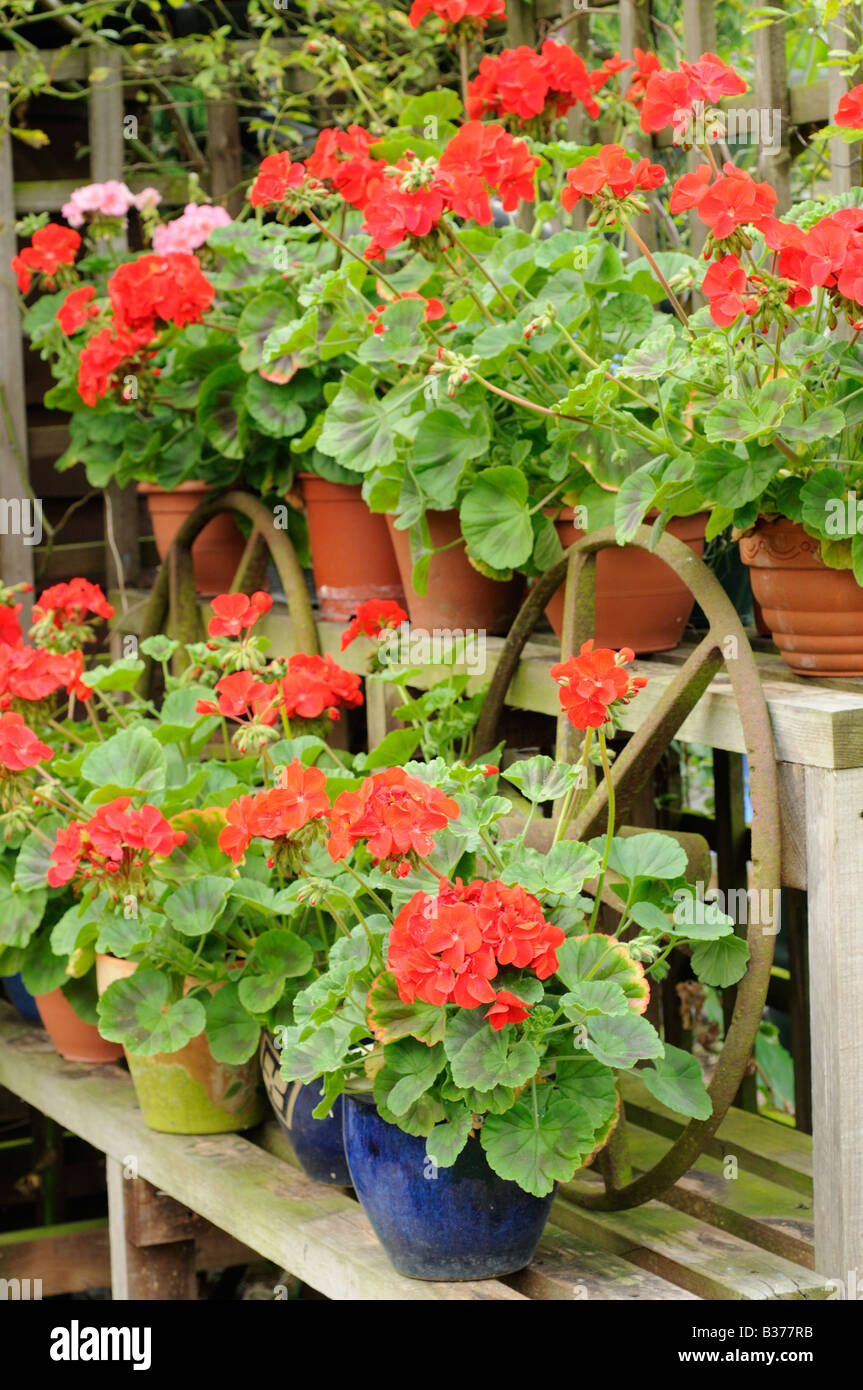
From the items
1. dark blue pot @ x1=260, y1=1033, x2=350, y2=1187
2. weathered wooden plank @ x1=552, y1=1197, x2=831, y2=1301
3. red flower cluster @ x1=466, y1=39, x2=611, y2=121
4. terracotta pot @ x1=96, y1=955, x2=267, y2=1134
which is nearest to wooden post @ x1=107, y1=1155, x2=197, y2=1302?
terracotta pot @ x1=96, y1=955, x2=267, y2=1134

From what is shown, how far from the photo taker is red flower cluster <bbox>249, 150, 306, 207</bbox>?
5.83 feet

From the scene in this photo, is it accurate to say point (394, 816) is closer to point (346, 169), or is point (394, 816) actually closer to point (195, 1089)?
point (195, 1089)

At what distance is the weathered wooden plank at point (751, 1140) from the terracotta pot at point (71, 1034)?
2.22ft

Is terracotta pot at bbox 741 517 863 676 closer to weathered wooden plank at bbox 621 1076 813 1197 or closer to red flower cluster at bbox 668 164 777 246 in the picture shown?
red flower cluster at bbox 668 164 777 246

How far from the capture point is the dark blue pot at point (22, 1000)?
2.36 metres

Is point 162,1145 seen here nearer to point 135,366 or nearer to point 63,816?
point 63,816

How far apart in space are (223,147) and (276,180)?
129cm

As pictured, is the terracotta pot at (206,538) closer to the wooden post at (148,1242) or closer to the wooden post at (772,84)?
the wooden post at (148,1242)

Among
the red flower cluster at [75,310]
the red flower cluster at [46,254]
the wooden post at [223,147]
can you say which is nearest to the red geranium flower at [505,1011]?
the red flower cluster at [75,310]

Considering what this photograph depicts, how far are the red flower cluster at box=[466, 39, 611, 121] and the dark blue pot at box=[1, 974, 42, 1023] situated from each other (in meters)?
1.35

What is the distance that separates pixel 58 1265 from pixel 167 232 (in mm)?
1575

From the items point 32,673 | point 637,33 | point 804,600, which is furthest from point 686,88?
point 32,673

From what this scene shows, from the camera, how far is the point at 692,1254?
4.83 feet
